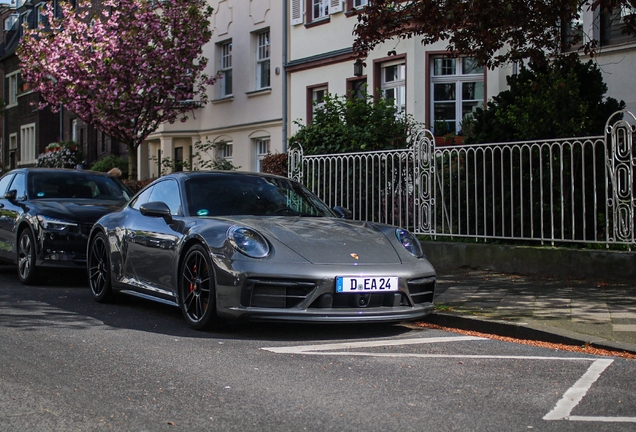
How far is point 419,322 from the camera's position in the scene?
8375 millimetres

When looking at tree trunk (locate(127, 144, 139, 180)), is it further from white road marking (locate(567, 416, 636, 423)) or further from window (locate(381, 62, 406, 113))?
white road marking (locate(567, 416, 636, 423))

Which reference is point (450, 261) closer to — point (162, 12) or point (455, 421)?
point (455, 421)

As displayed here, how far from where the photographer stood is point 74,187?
12891 millimetres

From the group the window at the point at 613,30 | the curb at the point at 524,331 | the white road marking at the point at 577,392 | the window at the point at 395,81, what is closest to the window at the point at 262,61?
the window at the point at 395,81

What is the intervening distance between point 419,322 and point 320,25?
1819cm

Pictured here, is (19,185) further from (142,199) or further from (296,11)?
(296,11)

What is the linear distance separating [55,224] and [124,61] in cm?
1796

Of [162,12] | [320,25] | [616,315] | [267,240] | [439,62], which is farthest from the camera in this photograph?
[162,12]

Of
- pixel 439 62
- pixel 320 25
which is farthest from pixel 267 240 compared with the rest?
pixel 320 25

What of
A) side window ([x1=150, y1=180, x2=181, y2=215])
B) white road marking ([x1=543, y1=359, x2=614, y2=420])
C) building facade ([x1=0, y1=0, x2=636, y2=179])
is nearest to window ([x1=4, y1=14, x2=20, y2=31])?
building facade ([x1=0, y1=0, x2=636, y2=179])

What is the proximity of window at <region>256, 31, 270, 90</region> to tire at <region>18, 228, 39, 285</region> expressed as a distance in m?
17.2

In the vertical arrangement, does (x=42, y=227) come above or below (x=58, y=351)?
above

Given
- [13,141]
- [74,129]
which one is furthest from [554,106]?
[13,141]

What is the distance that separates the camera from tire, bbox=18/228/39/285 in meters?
11.5
